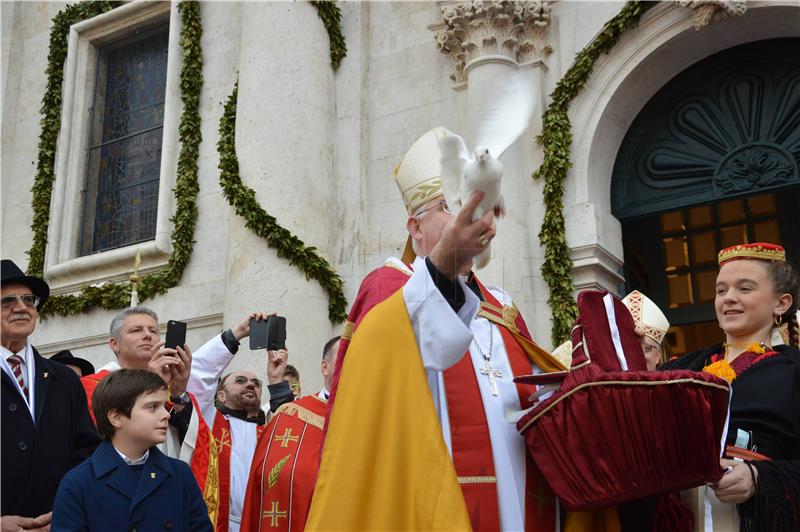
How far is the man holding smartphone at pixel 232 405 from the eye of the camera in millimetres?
4957

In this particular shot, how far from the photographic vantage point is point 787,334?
11.0 feet

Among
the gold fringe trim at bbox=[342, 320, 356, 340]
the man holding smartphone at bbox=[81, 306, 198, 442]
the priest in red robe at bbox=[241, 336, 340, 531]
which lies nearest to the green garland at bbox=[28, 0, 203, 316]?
the man holding smartphone at bbox=[81, 306, 198, 442]

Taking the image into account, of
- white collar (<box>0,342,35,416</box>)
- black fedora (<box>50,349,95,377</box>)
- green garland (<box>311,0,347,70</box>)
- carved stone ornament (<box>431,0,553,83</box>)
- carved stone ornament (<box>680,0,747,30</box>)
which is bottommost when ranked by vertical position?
white collar (<box>0,342,35,416</box>)

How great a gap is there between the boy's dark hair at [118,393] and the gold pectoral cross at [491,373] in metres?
1.58

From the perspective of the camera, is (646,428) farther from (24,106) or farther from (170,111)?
(24,106)

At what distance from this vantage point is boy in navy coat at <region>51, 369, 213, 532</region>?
3.25 m

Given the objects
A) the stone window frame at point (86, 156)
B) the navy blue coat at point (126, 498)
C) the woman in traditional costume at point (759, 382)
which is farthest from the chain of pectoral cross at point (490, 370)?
the stone window frame at point (86, 156)

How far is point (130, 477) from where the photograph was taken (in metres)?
3.40

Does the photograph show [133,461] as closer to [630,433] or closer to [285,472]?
[285,472]

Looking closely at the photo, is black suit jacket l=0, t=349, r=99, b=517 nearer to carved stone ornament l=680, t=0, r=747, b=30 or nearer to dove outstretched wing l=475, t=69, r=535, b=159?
dove outstretched wing l=475, t=69, r=535, b=159

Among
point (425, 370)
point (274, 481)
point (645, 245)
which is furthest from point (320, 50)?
point (425, 370)

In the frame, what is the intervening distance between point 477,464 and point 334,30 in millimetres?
7430

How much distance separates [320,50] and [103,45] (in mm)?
4723

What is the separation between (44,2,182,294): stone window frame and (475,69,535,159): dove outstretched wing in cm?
838
